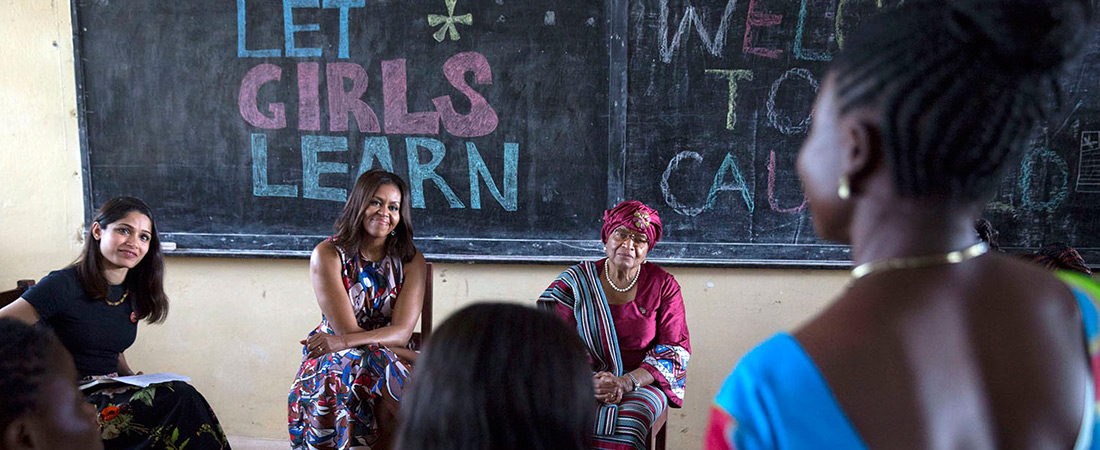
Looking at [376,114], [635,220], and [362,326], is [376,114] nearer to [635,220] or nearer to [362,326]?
[362,326]

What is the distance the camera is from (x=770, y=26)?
9.55ft

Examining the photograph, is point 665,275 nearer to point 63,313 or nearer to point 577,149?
point 577,149

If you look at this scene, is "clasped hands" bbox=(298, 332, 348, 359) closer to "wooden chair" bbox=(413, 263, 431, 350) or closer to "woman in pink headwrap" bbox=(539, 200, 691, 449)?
"wooden chair" bbox=(413, 263, 431, 350)

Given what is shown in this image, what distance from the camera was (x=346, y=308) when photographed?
8.49 feet

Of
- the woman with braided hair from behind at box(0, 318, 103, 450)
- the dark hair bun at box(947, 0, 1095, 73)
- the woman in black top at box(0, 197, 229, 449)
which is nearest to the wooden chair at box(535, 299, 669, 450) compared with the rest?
the woman in black top at box(0, 197, 229, 449)

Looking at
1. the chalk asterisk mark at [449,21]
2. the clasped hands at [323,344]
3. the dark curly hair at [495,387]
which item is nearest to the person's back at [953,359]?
the dark curly hair at [495,387]

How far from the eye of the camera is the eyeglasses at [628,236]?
2.53 m

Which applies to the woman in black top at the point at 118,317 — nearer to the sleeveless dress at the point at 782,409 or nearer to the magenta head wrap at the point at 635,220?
the magenta head wrap at the point at 635,220

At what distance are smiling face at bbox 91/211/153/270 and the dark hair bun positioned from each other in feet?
8.11

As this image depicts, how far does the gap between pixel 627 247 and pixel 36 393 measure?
5.75 feet

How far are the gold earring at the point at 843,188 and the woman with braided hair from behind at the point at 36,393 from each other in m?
1.10

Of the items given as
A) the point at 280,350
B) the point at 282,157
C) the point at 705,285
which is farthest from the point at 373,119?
the point at 705,285

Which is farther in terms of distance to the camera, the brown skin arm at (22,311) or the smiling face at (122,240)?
the smiling face at (122,240)

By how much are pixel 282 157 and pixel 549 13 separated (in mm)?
1262
